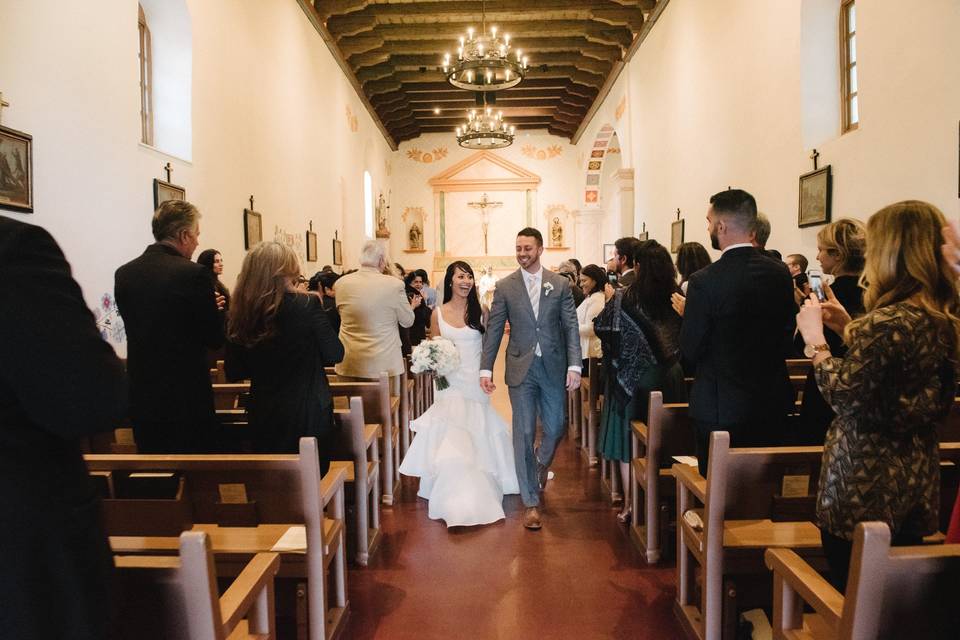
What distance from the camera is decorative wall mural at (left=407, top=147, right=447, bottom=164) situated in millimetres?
21828

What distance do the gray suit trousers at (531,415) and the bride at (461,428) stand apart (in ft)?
0.95

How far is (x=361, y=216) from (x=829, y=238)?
1339 cm

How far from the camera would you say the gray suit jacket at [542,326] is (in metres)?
4.47

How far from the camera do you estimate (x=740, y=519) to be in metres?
2.69

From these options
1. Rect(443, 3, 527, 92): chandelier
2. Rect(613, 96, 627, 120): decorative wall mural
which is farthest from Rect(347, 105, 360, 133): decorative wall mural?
Rect(613, 96, 627, 120): decorative wall mural

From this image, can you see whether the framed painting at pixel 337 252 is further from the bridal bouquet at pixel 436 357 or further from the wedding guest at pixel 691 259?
the wedding guest at pixel 691 259

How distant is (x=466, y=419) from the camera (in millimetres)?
4941

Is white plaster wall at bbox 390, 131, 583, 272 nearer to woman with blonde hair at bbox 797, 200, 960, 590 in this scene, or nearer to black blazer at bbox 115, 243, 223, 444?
black blazer at bbox 115, 243, 223, 444

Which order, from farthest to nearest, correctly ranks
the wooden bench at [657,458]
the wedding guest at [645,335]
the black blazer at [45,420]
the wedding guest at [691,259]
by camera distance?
the wedding guest at [691,259] → the wedding guest at [645,335] → the wooden bench at [657,458] → the black blazer at [45,420]

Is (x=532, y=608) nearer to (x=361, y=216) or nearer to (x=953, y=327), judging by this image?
(x=953, y=327)

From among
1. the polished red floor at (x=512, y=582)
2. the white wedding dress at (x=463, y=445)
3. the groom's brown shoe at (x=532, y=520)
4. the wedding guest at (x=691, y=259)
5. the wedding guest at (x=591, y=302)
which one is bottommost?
the polished red floor at (x=512, y=582)

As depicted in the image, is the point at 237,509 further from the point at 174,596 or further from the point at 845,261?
the point at 845,261

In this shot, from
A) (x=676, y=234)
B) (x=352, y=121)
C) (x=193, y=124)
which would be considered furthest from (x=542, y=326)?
(x=352, y=121)

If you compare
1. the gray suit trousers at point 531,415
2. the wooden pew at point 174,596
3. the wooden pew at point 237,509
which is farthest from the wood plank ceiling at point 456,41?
the wooden pew at point 174,596
